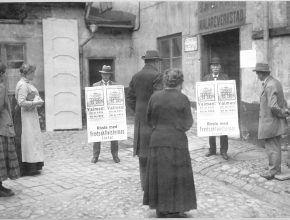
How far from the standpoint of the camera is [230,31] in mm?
8695

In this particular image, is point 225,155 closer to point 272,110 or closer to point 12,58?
point 272,110

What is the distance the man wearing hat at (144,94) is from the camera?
16.4 feet

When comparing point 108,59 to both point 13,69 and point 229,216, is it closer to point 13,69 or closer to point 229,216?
point 13,69

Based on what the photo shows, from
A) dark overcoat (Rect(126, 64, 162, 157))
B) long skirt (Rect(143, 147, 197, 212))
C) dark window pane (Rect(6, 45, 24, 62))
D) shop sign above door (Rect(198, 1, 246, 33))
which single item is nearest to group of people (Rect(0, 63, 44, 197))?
dark overcoat (Rect(126, 64, 162, 157))

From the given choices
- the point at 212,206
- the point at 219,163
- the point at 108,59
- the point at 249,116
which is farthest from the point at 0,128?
the point at 108,59

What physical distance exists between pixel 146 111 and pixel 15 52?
7437 mm

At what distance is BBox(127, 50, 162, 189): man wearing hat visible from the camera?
4.99m

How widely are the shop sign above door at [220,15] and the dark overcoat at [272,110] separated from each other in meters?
2.93

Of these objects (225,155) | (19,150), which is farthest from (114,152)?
(225,155)

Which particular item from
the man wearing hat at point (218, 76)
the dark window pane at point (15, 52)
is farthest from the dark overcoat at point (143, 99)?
the dark window pane at point (15, 52)

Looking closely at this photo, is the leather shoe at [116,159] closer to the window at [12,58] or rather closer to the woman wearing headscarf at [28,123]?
the woman wearing headscarf at [28,123]

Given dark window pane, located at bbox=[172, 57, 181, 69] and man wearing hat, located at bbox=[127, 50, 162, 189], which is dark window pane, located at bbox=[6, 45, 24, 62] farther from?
man wearing hat, located at bbox=[127, 50, 162, 189]

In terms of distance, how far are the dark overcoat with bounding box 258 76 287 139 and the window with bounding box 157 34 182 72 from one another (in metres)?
4.95

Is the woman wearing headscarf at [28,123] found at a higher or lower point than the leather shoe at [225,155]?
higher
